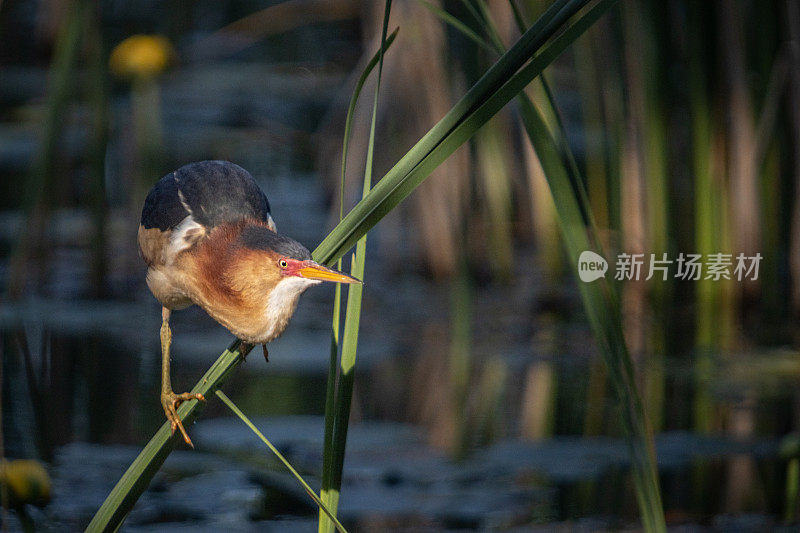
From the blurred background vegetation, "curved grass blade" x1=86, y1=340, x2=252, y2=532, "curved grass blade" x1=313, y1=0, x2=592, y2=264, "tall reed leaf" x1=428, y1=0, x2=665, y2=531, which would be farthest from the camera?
the blurred background vegetation

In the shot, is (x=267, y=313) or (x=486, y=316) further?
(x=486, y=316)

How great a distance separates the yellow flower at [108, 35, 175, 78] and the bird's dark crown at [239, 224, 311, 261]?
3.28 metres

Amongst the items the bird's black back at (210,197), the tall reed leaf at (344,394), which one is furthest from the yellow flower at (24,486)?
the tall reed leaf at (344,394)

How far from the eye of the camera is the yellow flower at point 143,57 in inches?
181

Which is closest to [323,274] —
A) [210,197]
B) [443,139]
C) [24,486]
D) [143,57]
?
[443,139]

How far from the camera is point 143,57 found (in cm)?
460

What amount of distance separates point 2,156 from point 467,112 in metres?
Answer: 5.89

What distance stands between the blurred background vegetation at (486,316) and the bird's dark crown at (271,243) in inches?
35.9

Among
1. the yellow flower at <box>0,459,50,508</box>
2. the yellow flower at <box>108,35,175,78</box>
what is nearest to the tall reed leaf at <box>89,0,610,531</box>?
the yellow flower at <box>0,459,50,508</box>

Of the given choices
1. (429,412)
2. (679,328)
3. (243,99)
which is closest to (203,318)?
(429,412)

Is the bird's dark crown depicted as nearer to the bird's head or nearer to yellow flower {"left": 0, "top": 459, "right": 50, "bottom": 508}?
the bird's head

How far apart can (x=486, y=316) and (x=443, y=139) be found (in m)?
3.10

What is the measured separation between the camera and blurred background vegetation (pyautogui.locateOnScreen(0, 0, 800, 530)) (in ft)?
9.24

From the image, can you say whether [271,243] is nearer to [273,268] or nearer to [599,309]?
[273,268]
